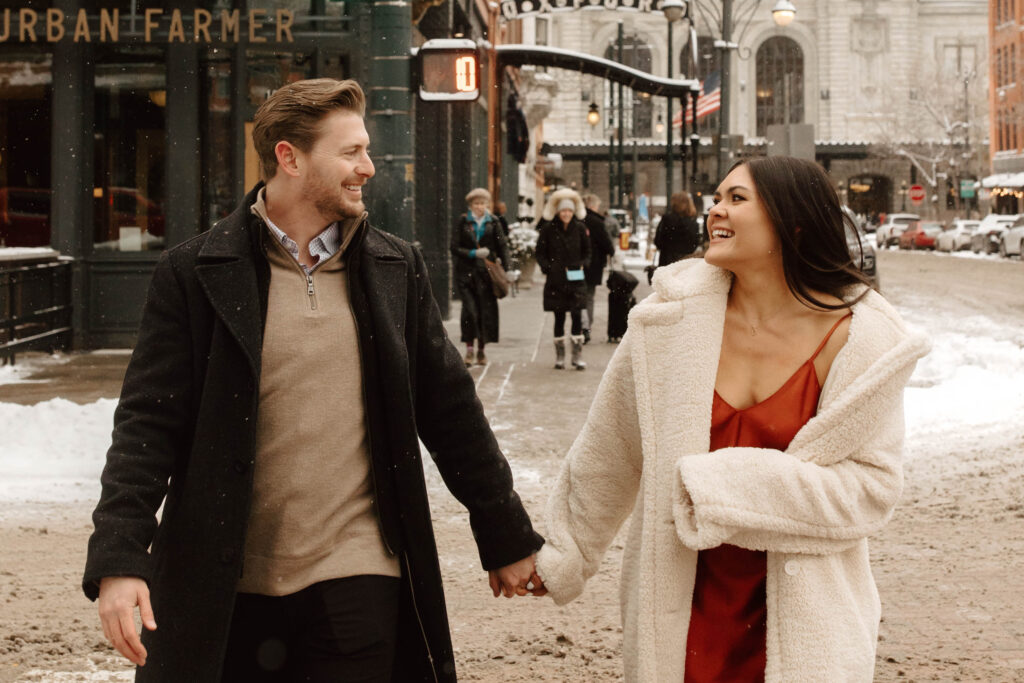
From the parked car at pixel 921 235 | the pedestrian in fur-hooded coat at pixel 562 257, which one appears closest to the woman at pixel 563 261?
the pedestrian in fur-hooded coat at pixel 562 257

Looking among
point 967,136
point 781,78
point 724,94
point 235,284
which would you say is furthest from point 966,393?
point 781,78

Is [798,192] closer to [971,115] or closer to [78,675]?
[78,675]

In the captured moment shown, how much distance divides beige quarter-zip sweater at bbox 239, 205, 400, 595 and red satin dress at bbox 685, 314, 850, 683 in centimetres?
68

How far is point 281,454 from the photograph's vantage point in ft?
10.1

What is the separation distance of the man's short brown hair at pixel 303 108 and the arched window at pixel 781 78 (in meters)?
107

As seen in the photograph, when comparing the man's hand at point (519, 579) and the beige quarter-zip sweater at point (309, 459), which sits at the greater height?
the beige quarter-zip sweater at point (309, 459)

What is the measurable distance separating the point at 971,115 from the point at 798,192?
94632 millimetres

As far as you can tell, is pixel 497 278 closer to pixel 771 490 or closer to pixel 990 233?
pixel 771 490

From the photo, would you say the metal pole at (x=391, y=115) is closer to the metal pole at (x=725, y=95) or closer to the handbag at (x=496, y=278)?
the handbag at (x=496, y=278)

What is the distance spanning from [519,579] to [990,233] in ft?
185

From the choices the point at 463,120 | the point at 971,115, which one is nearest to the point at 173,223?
the point at 463,120

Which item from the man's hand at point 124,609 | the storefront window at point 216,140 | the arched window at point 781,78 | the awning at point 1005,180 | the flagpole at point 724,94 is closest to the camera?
the man's hand at point 124,609

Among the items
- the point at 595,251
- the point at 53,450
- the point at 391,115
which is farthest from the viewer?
the point at 595,251

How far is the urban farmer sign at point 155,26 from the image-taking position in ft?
49.7
